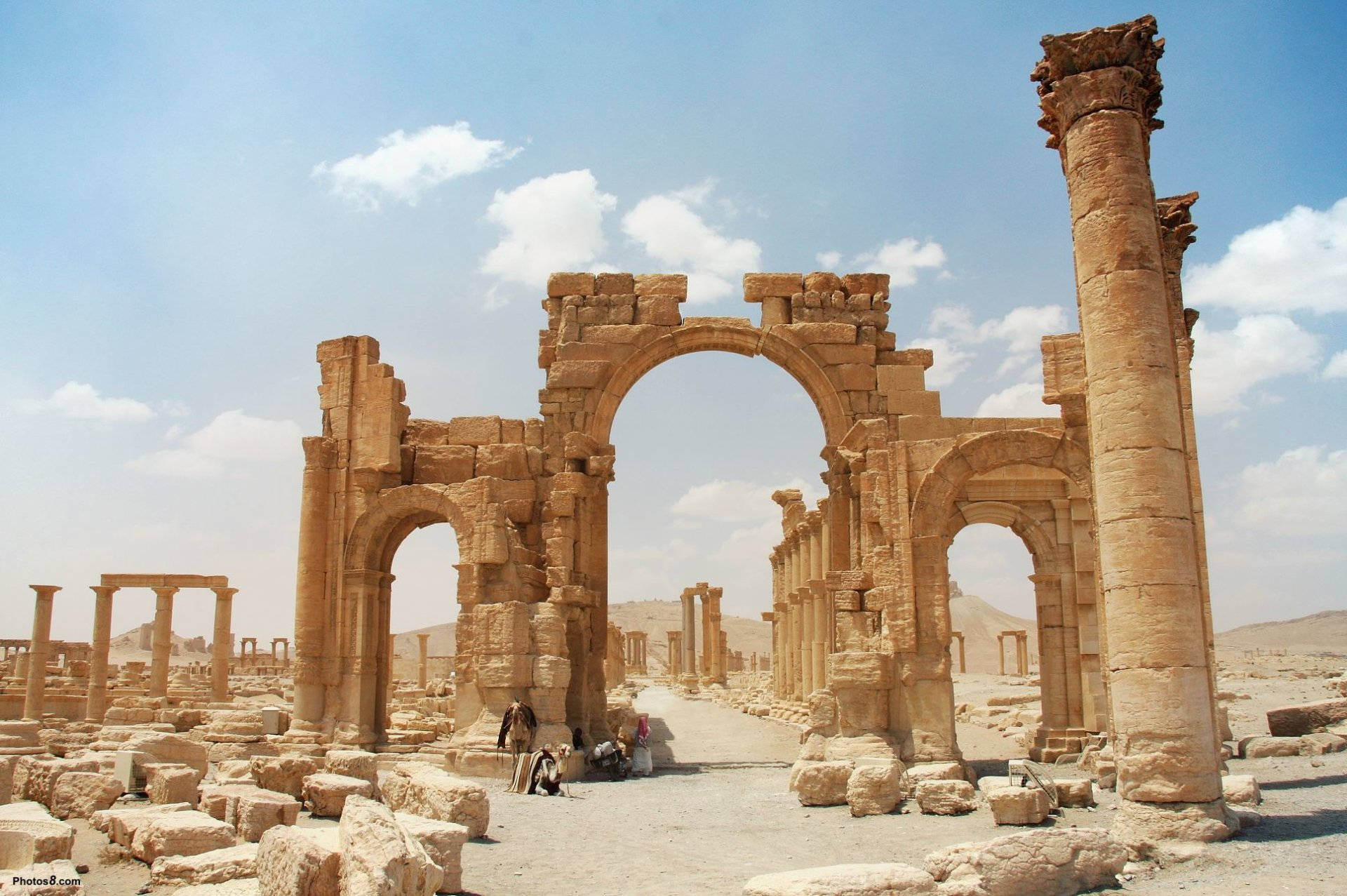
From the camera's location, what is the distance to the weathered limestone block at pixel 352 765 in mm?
11367

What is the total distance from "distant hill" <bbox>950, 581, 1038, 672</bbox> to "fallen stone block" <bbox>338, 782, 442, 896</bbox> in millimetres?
74288

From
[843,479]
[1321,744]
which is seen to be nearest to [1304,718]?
[1321,744]

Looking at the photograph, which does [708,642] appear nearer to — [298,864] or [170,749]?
[170,749]

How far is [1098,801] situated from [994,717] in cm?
1387

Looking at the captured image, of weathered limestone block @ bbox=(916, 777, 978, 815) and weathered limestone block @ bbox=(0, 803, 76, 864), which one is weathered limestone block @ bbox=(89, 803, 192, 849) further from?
weathered limestone block @ bbox=(916, 777, 978, 815)

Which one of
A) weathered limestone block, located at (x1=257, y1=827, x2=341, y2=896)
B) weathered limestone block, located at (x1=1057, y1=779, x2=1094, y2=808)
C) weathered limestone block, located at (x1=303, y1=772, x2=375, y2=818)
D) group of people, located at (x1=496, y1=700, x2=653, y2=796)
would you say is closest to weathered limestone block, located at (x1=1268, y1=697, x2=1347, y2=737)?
weathered limestone block, located at (x1=1057, y1=779, x2=1094, y2=808)

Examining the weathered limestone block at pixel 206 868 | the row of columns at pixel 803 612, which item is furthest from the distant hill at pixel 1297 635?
the weathered limestone block at pixel 206 868

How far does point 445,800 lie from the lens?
952 centimetres

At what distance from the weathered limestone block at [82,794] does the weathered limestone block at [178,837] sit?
88.5 inches

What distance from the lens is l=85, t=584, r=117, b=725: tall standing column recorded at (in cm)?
2608

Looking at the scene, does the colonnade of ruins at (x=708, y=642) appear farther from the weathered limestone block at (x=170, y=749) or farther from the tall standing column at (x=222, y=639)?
the weathered limestone block at (x=170, y=749)

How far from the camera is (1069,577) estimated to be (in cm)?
1767

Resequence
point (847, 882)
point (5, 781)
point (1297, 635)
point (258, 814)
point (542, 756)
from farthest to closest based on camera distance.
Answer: point (1297, 635) → point (542, 756) → point (5, 781) → point (258, 814) → point (847, 882)

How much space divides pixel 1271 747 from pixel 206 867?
12332 mm
